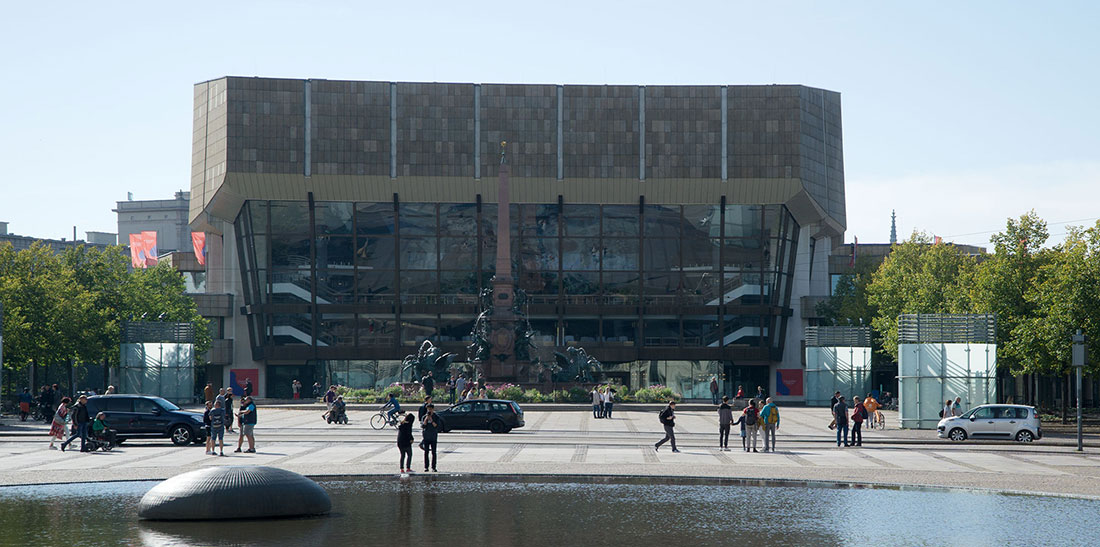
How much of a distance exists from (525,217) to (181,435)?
52.0m

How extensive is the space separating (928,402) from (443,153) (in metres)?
44.9

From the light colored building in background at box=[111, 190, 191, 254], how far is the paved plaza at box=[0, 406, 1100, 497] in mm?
117842

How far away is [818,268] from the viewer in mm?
95500

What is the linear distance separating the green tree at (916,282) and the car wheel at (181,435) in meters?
39.8

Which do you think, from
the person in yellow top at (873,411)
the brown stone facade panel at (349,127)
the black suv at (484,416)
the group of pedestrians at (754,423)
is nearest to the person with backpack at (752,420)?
the group of pedestrians at (754,423)

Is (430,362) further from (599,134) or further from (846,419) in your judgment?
(846,419)

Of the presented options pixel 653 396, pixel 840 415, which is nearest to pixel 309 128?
pixel 653 396

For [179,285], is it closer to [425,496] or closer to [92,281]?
[92,281]

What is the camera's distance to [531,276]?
279 feet

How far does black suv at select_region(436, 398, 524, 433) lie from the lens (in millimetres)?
40094

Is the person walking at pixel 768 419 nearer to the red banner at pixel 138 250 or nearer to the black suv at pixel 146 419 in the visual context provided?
the black suv at pixel 146 419

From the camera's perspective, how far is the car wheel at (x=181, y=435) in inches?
1347

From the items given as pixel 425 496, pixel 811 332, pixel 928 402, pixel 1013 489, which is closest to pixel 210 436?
pixel 425 496

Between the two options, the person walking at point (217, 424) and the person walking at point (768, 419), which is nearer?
the person walking at point (217, 424)
